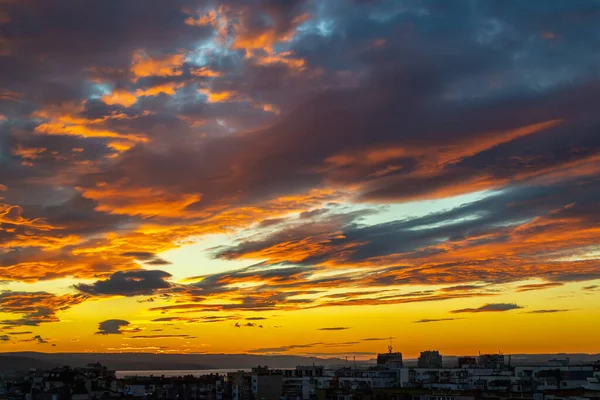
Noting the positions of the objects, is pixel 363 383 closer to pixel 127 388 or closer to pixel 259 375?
pixel 259 375

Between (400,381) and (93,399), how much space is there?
221 feet

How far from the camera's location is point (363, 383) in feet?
484

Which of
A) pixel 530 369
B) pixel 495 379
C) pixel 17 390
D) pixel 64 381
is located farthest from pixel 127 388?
pixel 530 369

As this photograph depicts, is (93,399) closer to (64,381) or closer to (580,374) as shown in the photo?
(64,381)

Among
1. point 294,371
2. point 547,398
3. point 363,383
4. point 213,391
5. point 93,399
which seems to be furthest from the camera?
point 294,371

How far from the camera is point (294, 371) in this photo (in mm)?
168000

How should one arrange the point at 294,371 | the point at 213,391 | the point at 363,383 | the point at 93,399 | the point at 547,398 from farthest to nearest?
1. the point at 294,371
2. the point at 363,383
3. the point at 213,391
4. the point at 93,399
5. the point at 547,398

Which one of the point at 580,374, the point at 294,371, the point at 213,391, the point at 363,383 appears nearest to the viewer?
the point at 580,374

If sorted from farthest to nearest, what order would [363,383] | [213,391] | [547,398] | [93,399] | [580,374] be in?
[363,383] < [213,391] < [580,374] < [93,399] < [547,398]

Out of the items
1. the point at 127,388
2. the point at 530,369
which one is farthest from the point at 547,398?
the point at 127,388

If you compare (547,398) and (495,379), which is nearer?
(547,398)

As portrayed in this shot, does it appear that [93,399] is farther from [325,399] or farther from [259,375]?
[325,399]

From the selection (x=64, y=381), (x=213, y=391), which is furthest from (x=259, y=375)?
(x=64, y=381)

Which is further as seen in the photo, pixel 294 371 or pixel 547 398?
pixel 294 371
